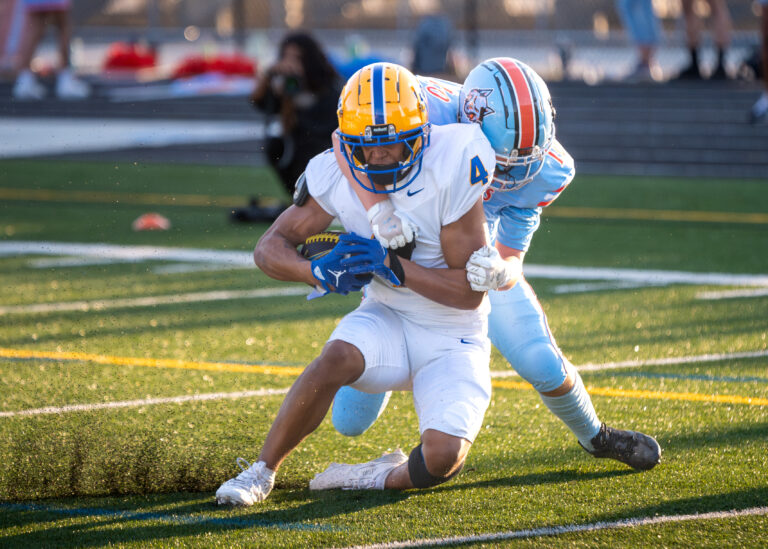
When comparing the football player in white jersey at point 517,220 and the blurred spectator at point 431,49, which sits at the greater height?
the football player in white jersey at point 517,220

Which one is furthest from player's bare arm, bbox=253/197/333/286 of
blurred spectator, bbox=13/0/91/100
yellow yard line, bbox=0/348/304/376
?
blurred spectator, bbox=13/0/91/100

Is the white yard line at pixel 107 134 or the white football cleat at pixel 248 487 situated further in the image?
the white yard line at pixel 107 134

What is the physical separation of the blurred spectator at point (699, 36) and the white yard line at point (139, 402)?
11.1 meters

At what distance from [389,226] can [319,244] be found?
11.2 inches

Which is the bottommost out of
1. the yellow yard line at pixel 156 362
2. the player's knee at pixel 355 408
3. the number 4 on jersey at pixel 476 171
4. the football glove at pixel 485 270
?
the yellow yard line at pixel 156 362

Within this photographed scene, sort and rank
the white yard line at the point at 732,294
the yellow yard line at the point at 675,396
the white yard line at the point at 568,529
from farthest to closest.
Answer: the white yard line at the point at 732,294
the yellow yard line at the point at 675,396
the white yard line at the point at 568,529

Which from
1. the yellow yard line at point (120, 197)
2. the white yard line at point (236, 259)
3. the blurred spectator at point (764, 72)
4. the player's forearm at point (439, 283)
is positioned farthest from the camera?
the blurred spectator at point (764, 72)

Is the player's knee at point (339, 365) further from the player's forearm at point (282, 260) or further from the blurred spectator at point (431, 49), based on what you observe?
the blurred spectator at point (431, 49)

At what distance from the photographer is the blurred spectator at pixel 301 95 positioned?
933cm

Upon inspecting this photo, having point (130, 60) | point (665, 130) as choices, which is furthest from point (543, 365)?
point (130, 60)

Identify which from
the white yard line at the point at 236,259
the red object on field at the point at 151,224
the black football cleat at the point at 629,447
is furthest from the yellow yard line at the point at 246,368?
the red object on field at the point at 151,224

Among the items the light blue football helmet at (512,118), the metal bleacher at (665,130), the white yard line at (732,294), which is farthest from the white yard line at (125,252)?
the metal bleacher at (665,130)

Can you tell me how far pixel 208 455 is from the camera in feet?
14.1

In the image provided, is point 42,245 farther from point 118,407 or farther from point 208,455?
point 208,455
